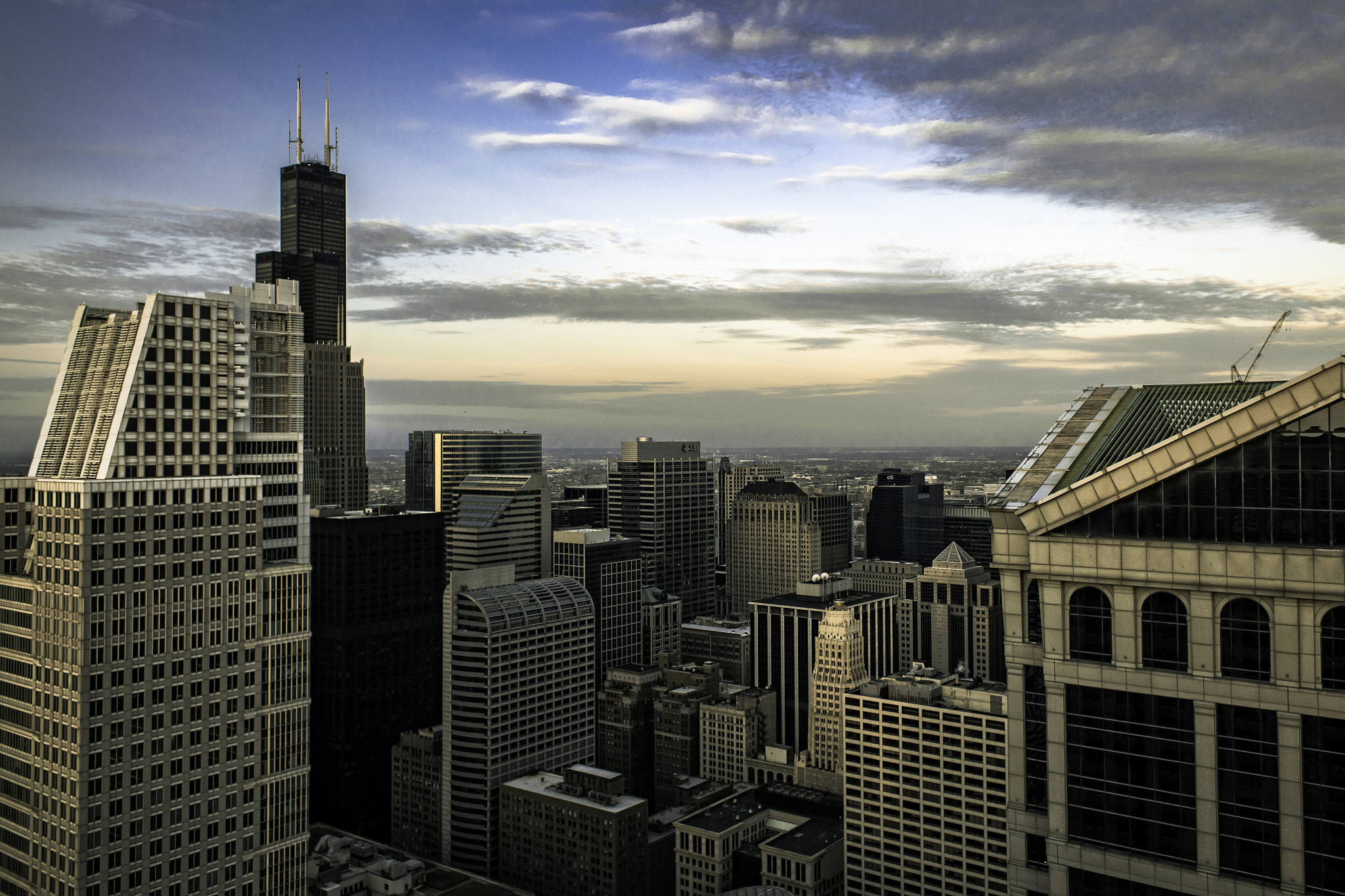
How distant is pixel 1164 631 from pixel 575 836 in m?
120

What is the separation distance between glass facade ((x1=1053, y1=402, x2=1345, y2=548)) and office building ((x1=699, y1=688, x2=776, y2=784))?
14935cm

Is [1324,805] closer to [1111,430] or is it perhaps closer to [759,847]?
[1111,430]

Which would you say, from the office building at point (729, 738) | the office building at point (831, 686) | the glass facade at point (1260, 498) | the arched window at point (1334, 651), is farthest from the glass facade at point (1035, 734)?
the office building at point (729, 738)

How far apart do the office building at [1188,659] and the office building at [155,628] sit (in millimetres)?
64350

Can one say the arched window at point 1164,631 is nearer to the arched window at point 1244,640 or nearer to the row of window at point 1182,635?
the row of window at point 1182,635

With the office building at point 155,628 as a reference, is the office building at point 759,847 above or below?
below

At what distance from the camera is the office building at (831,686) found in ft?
535

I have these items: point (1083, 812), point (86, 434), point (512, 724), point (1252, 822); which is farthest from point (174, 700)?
point (512, 724)

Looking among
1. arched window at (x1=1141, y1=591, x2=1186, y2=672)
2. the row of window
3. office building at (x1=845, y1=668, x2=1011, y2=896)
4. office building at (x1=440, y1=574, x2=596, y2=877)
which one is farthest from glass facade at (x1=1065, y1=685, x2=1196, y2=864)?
office building at (x1=440, y1=574, x2=596, y2=877)

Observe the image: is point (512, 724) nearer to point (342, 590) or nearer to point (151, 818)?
point (342, 590)

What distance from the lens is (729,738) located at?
17138 cm

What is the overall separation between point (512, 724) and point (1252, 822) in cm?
13888

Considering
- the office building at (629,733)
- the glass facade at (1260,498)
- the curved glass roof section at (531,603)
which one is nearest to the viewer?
the glass facade at (1260,498)

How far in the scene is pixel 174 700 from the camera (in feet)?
236
